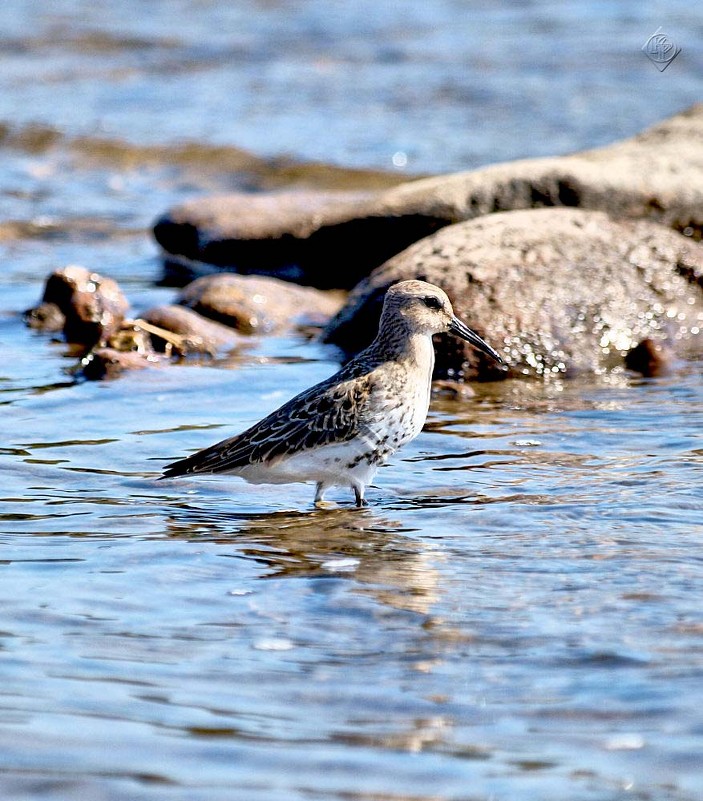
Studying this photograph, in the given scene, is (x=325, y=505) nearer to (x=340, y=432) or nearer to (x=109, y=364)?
(x=340, y=432)

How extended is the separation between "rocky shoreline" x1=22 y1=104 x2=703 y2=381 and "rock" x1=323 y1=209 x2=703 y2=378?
0.01 metres

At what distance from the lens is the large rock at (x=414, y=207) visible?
1076cm

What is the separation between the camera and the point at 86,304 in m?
9.84

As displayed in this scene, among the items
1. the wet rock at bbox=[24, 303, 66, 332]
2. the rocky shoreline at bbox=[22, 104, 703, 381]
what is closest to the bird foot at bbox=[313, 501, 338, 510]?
the rocky shoreline at bbox=[22, 104, 703, 381]

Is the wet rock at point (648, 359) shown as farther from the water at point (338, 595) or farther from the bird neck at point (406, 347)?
the bird neck at point (406, 347)

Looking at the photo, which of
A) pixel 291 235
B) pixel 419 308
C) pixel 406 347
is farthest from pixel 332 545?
pixel 291 235

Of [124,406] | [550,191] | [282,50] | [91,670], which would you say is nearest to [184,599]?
[91,670]

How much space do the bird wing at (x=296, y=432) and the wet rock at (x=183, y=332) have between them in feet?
9.15

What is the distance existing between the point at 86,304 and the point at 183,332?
2.78ft

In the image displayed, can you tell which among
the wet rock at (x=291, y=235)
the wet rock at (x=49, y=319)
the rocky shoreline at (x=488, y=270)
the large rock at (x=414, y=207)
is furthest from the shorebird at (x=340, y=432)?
the wet rock at (x=291, y=235)

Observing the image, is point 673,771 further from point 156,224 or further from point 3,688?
point 156,224

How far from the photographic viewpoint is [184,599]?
5234 mm

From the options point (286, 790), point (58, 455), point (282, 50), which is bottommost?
point (286, 790)

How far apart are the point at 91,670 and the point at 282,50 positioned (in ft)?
54.9
